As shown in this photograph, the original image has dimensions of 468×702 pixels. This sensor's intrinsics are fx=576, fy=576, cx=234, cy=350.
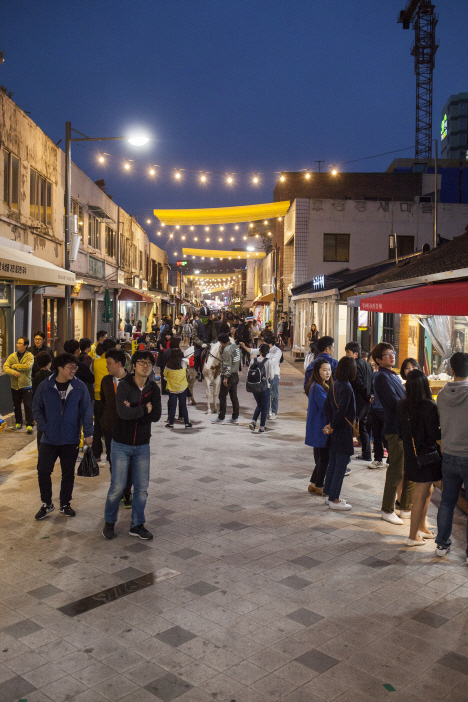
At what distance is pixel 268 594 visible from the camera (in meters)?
4.58

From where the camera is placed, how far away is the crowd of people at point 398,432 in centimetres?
516

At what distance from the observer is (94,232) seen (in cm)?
2384

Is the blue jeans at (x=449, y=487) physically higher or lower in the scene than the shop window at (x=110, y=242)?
lower

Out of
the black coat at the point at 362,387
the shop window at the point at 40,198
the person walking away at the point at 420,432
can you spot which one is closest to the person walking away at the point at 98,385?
the black coat at the point at 362,387

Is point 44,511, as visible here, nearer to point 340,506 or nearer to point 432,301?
point 340,506

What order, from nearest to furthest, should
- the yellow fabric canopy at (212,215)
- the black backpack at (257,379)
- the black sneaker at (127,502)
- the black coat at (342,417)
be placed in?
1. the black coat at (342,417)
2. the black sneaker at (127,502)
3. the black backpack at (257,379)
4. the yellow fabric canopy at (212,215)

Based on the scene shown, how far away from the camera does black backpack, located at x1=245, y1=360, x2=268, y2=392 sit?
10328 millimetres

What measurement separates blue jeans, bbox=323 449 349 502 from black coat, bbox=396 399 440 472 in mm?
1133

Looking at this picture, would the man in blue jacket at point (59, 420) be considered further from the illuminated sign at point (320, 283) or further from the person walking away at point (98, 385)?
the illuminated sign at point (320, 283)

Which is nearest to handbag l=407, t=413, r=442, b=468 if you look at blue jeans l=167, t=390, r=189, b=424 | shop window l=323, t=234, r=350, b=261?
blue jeans l=167, t=390, r=189, b=424

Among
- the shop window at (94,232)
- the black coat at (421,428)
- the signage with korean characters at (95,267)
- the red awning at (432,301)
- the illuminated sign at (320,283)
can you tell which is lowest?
the black coat at (421,428)

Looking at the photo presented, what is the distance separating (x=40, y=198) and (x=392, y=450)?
41.0 feet

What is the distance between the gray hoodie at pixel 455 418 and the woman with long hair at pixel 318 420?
6.34 ft

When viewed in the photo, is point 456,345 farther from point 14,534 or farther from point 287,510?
point 14,534
